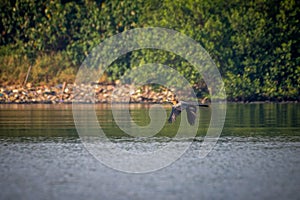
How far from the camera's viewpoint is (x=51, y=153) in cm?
1919

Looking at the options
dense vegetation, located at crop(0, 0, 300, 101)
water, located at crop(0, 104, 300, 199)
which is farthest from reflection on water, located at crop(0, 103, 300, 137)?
dense vegetation, located at crop(0, 0, 300, 101)

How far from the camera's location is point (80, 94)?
45406 mm

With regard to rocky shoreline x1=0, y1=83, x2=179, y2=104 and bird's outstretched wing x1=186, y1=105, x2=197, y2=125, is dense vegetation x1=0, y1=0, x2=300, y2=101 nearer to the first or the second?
rocky shoreline x1=0, y1=83, x2=179, y2=104

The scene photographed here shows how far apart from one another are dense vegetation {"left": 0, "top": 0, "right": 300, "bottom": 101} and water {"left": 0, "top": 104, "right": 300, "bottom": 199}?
17.7 m

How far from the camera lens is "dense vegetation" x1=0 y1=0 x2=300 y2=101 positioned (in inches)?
1724

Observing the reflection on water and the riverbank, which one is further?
the riverbank

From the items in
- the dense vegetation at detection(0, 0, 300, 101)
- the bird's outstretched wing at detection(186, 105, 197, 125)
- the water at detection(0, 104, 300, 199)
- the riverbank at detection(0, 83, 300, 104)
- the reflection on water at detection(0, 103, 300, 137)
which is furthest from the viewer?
the riverbank at detection(0, 83, 300, 104)

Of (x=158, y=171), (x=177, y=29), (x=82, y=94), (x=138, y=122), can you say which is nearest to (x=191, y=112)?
(x=158, y=171)

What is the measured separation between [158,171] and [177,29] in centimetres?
2894

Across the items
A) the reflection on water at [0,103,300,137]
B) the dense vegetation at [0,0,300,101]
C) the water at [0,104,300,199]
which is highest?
the dense vegetation at [0,0,300,101]

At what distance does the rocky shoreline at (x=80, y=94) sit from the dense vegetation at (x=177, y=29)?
148 cm

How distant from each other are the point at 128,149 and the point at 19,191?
6.61 m

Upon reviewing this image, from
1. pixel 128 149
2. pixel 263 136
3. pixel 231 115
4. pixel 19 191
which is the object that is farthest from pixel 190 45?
pixel 19 191

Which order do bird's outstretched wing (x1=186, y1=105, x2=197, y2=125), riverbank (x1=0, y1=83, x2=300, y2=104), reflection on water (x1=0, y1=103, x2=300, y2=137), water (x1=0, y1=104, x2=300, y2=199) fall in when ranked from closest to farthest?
water (x1=0, y1=104, x2=300, y2=199) → bird's outstretched wing (x1=186, y1=105, x2=197, y2=125) → reflection on water (x1=0, y1=103, x2=300, y2=137) → riverbank (x1=0, y1=83, x2=300, y2=104)
